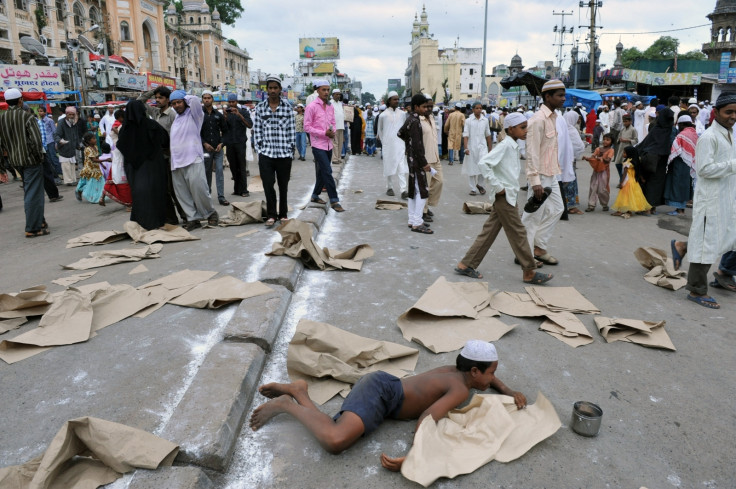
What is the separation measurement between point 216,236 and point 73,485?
432cm

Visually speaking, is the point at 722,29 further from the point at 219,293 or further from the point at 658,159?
the point at 219,293

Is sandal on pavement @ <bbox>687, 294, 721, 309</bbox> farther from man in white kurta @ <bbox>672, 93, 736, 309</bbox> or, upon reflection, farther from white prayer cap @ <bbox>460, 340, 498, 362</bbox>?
white prayer cap @ <bbox>460, 340, 498, 362</bbox>

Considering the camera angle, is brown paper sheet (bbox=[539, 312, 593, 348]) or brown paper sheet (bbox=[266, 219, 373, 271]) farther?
brown paper sheet (bbox=[266, 219, 373, 271])

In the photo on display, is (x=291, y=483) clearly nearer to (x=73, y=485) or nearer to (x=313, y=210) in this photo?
(x=73, y=485)

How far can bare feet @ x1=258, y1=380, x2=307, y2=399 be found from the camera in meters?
2.56

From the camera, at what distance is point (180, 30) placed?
5000 centimetres

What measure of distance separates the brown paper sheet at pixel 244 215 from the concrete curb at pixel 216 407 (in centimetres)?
388

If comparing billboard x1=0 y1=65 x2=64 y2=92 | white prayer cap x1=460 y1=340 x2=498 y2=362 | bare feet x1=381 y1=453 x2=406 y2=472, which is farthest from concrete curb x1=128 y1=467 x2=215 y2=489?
billboard x1=0 y1=65 x2=64 y2=92

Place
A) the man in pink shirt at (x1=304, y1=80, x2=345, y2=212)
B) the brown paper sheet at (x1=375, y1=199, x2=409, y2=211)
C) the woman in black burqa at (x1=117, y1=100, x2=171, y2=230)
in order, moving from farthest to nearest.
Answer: the brown paper sheet at (x1=375, y1=199, x2=409, y2=211), the man in pink shirt at (x1=304, y1=80, x2=345, y2=212), the woman in black burqa at (x1=117, y1=100, x2=171, y2=230)

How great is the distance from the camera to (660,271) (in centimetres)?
478

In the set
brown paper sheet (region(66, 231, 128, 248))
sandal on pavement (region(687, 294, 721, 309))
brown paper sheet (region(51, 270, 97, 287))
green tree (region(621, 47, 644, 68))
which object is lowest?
sandal on pavement (region(687, 294, 721, 309))

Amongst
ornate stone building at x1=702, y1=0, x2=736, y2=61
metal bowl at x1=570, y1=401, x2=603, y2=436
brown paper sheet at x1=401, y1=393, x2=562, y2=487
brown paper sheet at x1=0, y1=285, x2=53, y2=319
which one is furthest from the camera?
ornate stone building at x1=702, y1=0, x2=736, y2=61

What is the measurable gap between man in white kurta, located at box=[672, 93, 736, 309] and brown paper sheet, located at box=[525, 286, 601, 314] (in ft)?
3.21

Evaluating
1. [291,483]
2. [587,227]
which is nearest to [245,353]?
[291,483]
